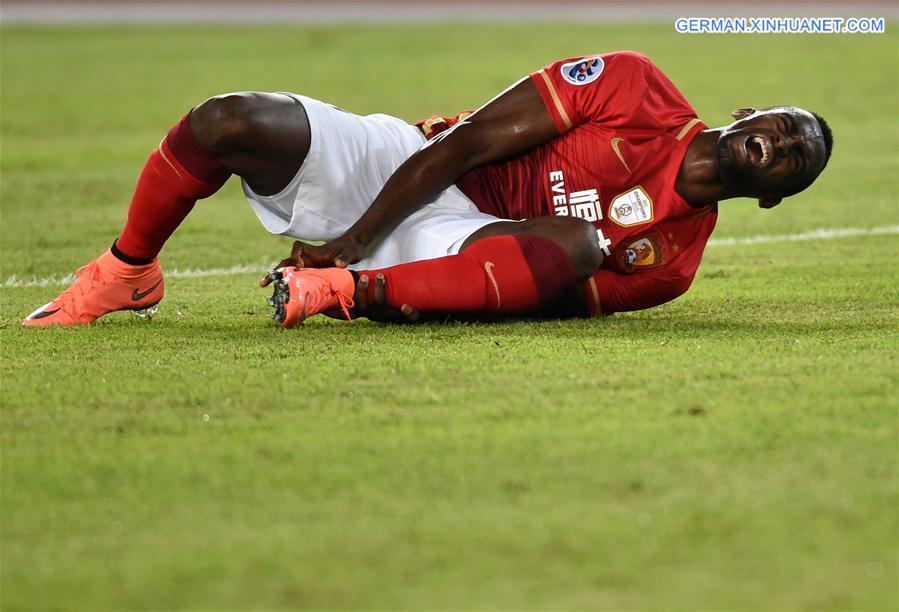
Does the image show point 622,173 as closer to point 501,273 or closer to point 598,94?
point 598,94

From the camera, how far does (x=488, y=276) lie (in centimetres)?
423

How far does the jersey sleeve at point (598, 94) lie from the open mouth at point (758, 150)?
1.10 ft

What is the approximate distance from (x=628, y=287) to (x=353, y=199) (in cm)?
95

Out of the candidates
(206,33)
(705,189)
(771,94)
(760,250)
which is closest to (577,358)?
(705,189)

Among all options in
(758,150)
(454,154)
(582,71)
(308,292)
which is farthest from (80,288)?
(758,150)

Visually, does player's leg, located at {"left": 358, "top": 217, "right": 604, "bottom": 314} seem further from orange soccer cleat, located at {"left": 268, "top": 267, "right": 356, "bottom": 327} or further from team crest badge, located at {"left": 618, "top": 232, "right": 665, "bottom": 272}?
team crest badge, located at {"left": 618, "top": 232, "right": 665, "bottom": 272}

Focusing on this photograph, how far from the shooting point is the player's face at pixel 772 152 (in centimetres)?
425

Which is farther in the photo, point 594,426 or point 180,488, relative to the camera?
point 594,426

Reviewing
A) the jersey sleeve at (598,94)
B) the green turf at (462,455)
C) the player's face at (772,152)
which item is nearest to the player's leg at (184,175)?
the green turf at (462,455)

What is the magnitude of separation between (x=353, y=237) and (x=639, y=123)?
39.2 inches

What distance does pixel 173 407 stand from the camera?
333cm

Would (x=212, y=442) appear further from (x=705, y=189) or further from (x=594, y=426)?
(x=705, y=189)

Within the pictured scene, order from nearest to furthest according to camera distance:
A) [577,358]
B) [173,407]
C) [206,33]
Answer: [173,407] < [577,358] < [206,33]

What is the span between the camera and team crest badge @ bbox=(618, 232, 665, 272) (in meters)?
4.52
